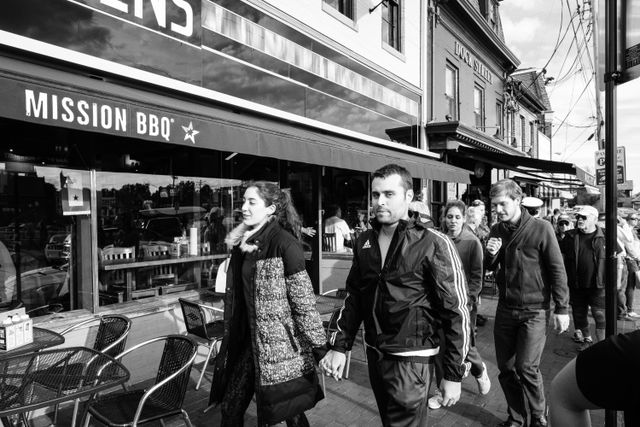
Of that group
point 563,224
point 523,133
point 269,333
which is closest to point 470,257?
point 269,333

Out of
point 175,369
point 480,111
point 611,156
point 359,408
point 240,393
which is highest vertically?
point 480,111

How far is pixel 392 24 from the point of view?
10305 mm

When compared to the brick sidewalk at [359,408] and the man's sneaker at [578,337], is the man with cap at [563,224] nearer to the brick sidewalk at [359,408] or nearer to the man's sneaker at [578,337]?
the man's sneaker at [578,337]

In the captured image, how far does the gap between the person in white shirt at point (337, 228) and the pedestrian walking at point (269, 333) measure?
17.4 ft

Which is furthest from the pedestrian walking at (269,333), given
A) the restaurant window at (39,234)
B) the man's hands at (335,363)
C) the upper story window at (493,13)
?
the upper story window at (493,13)

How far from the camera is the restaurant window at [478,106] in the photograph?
15.0 m

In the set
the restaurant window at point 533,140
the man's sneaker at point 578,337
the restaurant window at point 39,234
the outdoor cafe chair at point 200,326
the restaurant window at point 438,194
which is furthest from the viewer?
the restaurant window at point 533,140

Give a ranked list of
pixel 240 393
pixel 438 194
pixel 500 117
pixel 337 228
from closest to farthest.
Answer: pixel 240 393
pixel 337 228
pixel 438 194
pixel 500 117

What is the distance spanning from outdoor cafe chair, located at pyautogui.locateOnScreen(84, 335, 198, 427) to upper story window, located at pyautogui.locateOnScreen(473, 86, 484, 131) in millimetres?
14227

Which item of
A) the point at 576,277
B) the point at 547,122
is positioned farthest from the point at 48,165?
the point at 547,122

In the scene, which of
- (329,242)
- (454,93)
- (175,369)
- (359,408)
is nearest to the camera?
(175,369)

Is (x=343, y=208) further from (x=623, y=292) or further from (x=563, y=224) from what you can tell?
(x=623, y=292)

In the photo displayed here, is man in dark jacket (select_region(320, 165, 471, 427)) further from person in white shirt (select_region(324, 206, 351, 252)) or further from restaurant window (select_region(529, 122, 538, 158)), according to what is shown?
restaurant window (select_region(529, 122, 538, 158))

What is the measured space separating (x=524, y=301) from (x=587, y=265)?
256 cm
